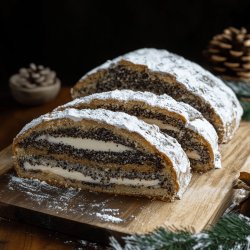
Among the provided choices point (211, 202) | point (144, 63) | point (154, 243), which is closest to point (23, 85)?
point (144, 63)

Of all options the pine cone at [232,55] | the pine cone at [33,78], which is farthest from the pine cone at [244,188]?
the pine cone at [33,78]

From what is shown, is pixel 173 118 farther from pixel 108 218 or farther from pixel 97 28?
pixel 97 28

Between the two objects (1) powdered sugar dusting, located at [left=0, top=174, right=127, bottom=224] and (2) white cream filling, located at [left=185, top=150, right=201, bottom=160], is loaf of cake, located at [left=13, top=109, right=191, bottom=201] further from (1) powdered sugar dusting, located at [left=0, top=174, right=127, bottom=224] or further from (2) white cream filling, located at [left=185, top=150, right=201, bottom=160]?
(2) white cream filling, located at [left=185, top=150, right=201, bottom=160]

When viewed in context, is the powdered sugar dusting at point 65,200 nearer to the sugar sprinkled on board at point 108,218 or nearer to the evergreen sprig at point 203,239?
the sugar sprinkled on board at point 108,218

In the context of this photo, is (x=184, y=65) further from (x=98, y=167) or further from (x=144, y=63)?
(x=98, y=167)

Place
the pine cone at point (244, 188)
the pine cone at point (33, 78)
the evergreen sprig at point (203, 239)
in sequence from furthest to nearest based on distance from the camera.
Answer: the pine cone at point (33, 78) < the pine cone at point (244, 188) < the evergreen sprig at point (203, 239)

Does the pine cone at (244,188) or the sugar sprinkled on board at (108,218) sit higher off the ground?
the pine cone at (244,188)
